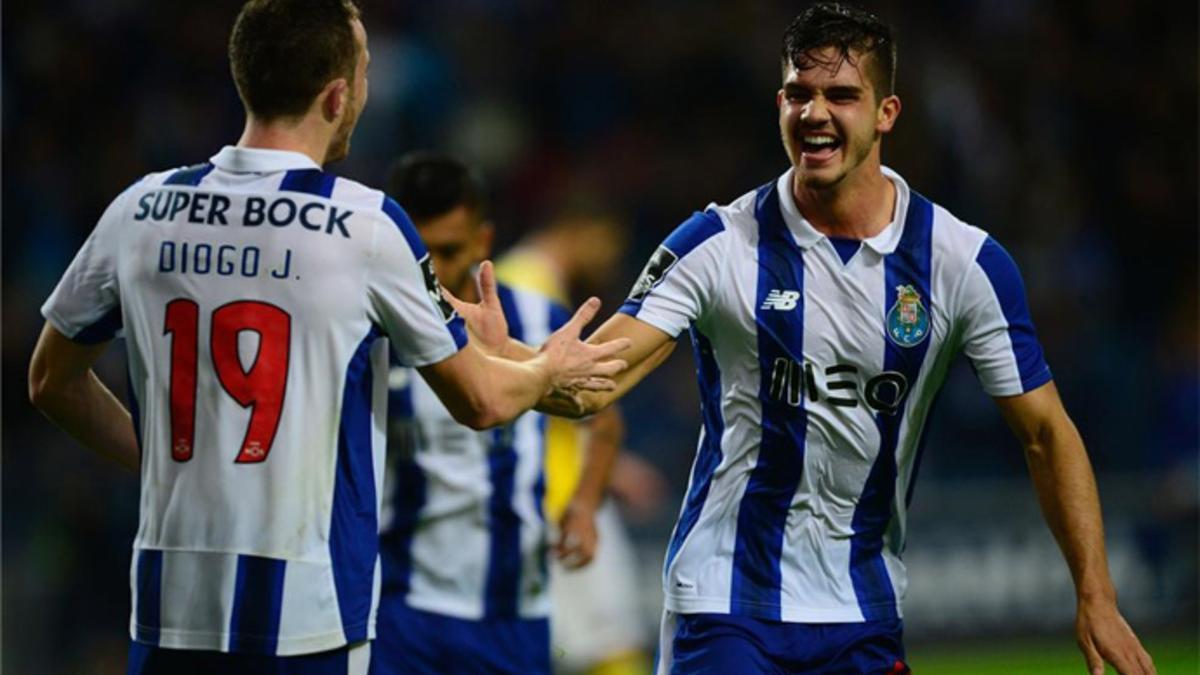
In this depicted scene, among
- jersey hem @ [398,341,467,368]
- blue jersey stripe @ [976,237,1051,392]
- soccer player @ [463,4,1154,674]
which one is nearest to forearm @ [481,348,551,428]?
jersey hem @ [398,341,467,368]

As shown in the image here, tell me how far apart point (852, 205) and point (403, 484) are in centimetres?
198

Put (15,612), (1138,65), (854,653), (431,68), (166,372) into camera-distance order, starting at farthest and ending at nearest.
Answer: (1138,65) → (431,68) → (15,612) → (854,653) → (166,372)

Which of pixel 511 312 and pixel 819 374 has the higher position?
pixel 511 312

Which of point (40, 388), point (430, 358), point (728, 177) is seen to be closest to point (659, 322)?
point (430, 358)

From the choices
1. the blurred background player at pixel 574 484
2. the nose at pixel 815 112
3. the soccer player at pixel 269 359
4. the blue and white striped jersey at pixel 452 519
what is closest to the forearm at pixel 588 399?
the soccer player at pixel 269 359

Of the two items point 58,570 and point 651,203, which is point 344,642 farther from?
point 651,203

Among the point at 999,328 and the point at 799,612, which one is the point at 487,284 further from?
the point at 999,328

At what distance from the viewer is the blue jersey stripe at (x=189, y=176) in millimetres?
3895

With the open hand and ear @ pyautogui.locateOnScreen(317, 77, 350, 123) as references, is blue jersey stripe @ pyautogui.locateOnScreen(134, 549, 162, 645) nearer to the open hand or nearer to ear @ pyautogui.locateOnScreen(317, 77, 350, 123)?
ear @ pyautogui.locateOnScreen(317, 77, 350, 123)

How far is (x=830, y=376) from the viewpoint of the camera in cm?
451

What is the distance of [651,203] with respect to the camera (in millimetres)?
12078

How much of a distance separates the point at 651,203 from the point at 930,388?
7555 millimetres

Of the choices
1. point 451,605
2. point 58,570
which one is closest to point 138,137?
point 58,570

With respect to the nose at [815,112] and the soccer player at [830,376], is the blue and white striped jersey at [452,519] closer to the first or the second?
the soccer player at [830,376]
